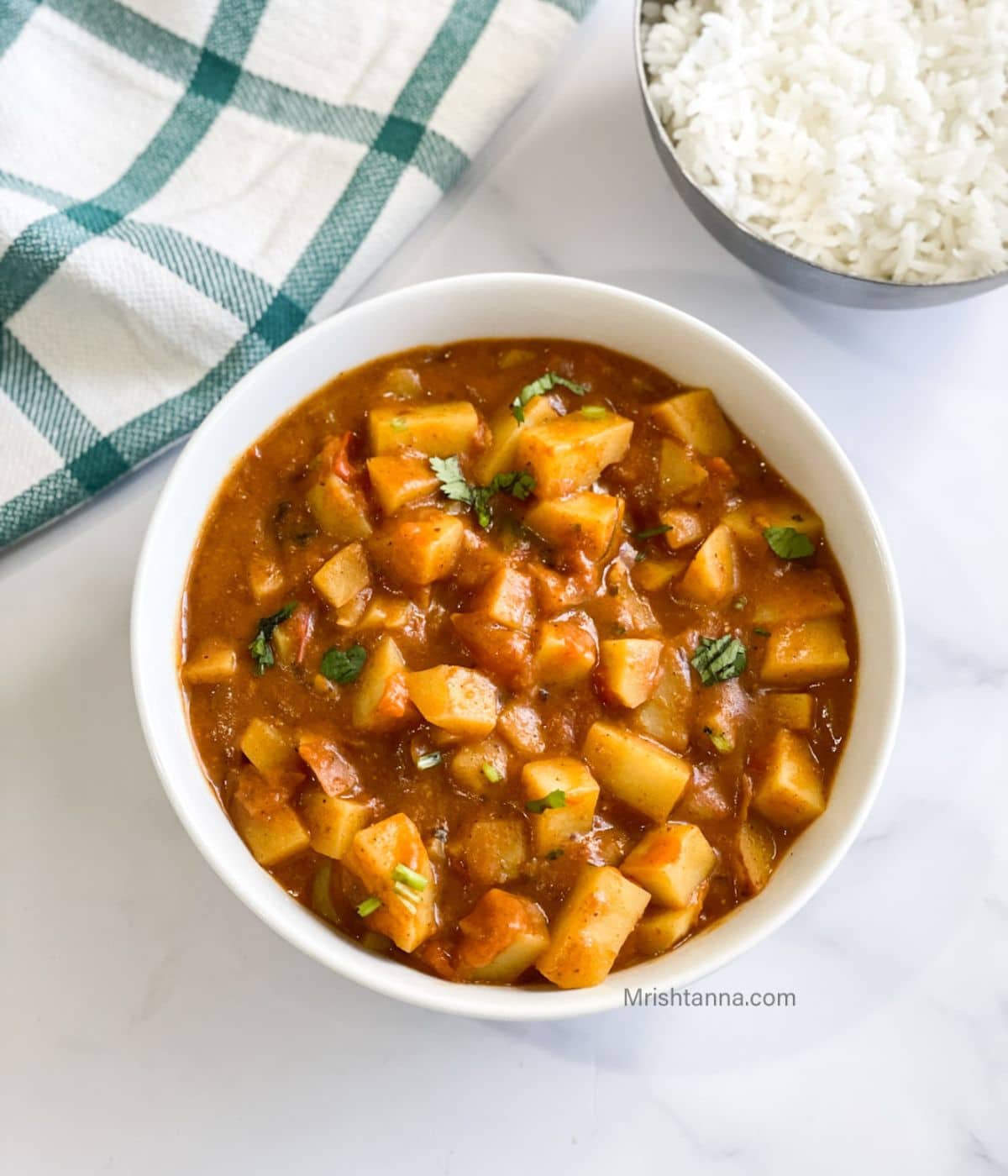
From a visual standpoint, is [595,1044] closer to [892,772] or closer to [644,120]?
[892,772]

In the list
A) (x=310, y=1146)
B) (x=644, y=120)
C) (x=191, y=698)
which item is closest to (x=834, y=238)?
(x=644, y=120)

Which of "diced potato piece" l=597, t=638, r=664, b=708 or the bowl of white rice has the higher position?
the bowl of white rice

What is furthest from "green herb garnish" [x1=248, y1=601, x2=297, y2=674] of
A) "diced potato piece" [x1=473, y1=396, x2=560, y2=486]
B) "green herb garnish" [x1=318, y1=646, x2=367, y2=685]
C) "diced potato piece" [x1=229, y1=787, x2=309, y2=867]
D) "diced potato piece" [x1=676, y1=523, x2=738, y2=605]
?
"diced potato piece" [x1=676, y1=523, x2=738, y2=605]

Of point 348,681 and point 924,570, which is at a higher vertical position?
point 348,681

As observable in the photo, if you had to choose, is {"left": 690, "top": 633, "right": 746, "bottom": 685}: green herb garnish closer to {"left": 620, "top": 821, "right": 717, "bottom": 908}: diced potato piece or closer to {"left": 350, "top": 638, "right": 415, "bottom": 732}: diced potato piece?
{"left": 620, "top": 821, "right": 717, "bottom": 908}: diced potato piece

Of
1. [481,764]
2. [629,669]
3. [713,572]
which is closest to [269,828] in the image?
[481,764]

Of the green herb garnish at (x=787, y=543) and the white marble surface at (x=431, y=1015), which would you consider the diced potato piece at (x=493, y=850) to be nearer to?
the white marble surface at (x=431, y=1015)

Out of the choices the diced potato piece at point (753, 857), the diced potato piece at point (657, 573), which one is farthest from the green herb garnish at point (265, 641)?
the diced potato piece at point (753, 857)
